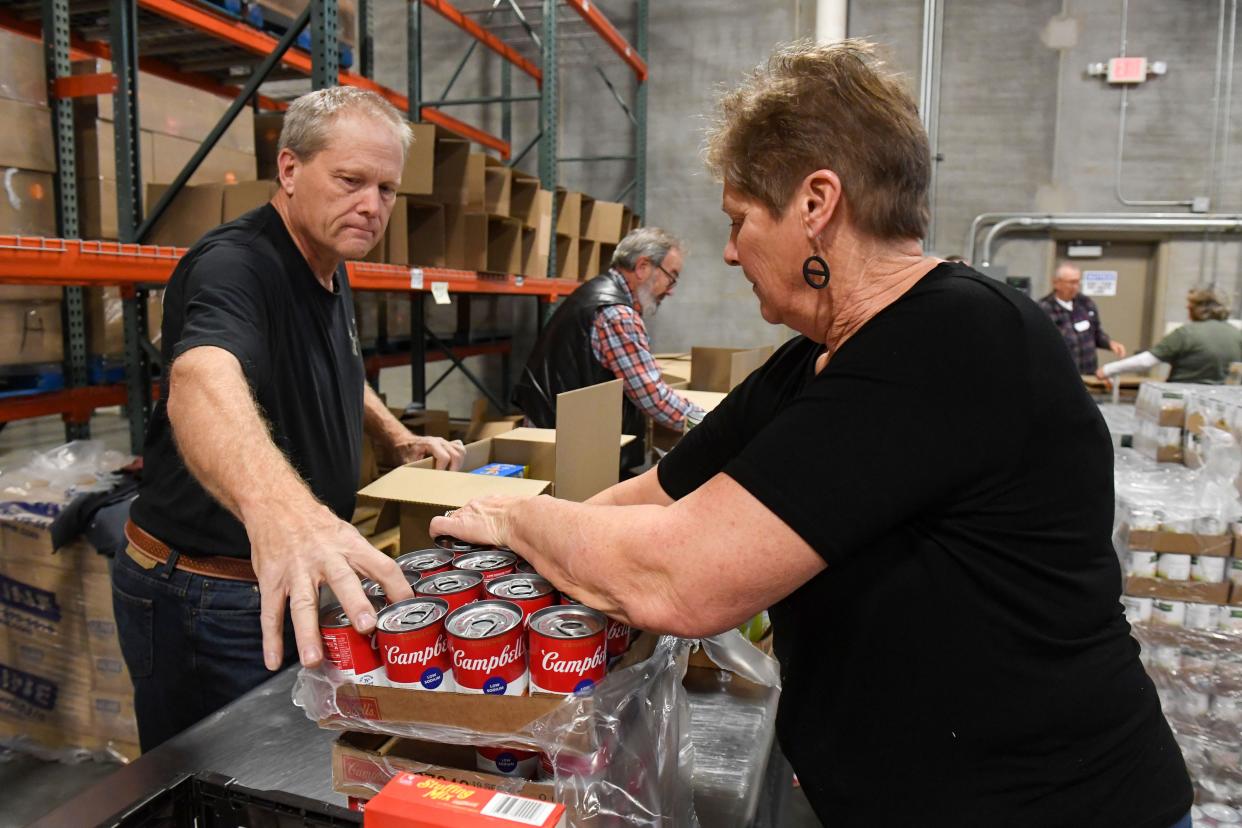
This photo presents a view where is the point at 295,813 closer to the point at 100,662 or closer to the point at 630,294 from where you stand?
the point at 100,662

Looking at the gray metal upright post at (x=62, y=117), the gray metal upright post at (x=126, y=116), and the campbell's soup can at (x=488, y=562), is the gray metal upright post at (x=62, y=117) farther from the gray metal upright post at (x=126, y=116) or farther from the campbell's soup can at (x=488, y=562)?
A: the campbell's soup can at (x=488, y=562)

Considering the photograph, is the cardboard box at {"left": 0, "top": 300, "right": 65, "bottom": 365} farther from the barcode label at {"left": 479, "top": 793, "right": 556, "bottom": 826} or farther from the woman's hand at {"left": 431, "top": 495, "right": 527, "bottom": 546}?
the barcode label at {"left": 479, "top": 793, "right": 556, "bottom": 826}

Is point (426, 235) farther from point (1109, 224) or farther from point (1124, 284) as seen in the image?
point (1124, 284)

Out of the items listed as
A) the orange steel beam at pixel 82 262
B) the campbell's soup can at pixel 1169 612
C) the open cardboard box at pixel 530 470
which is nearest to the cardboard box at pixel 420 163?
the orange steel beam at pixel 82 262

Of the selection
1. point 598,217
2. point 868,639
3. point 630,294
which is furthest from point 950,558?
point 598,217

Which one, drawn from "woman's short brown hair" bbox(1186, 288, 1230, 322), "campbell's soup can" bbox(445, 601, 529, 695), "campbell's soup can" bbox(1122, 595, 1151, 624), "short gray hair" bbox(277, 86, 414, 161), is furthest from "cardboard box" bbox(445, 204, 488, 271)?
"woman's short brown hair" bbox(1186, 288, 1230, 322)

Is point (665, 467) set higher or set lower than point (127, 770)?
higher

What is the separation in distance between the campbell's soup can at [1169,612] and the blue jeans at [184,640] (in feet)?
8.65

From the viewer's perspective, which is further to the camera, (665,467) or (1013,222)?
(1013,222)

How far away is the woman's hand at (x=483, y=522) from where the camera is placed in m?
1.17

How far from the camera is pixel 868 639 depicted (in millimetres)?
905

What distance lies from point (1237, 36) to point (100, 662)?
334 inches

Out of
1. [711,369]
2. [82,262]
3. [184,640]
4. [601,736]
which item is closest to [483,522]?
[601,736]

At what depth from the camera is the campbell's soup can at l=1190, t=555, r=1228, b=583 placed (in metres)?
2.62
